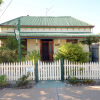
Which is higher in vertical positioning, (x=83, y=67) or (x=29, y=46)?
(x=29, y=46)

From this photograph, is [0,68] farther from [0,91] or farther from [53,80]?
[53,80]

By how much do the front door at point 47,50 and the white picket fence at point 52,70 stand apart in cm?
512

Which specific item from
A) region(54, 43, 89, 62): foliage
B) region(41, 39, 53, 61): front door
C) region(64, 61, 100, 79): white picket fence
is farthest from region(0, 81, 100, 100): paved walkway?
region(41, 39, 53, 61): front door

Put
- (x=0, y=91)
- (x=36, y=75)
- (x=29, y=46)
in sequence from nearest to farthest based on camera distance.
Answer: (x=0, y=91) → (x=36, y=75) → (x=29, y=46)

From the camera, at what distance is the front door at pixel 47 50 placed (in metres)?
10.5

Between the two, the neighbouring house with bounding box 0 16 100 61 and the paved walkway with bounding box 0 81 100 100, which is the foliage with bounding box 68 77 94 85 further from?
the neighbouring house with bounding box 0 16 100 61

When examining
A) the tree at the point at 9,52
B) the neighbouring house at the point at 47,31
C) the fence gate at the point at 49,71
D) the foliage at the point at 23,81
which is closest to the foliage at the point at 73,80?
the fence gate at the point at 49,71

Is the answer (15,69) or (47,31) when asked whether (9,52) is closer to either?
(15,69)

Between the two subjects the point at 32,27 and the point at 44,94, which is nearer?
the point at 44,94

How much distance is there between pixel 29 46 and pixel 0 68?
5058 millimetres

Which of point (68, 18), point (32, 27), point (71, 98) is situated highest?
point (68, 18)

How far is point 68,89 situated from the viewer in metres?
4.46

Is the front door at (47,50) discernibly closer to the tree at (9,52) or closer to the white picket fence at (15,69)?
the tree at (9,52)

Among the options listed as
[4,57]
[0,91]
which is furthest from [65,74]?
[4,57]
